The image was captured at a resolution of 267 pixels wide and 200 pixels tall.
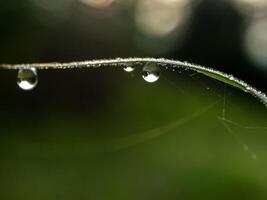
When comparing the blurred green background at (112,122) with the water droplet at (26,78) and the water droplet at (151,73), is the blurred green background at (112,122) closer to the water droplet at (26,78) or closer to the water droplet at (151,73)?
the water droplet at (151,73)

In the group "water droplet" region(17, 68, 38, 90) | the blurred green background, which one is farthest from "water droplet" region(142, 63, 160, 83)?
"water droplet" region(17, 68, 38, 90)

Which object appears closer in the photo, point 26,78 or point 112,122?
point 26,78

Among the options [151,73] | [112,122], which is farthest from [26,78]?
[112,122]

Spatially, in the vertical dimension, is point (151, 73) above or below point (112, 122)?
below

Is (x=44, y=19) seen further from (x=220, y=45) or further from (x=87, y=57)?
(x=220, y=45)

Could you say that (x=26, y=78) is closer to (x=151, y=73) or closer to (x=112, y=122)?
(x=151, y=73)

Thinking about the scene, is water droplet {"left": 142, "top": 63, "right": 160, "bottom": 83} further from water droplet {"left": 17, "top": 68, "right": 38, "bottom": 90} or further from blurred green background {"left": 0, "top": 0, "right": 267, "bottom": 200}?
water droplet {"left": 17, "top": 68, "right": 38, "bottom": 90}

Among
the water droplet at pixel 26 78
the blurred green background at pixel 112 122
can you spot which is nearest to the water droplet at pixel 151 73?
the blurred green background at pixel 112 122

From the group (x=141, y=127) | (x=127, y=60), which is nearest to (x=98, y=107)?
(x=141, y=127)
